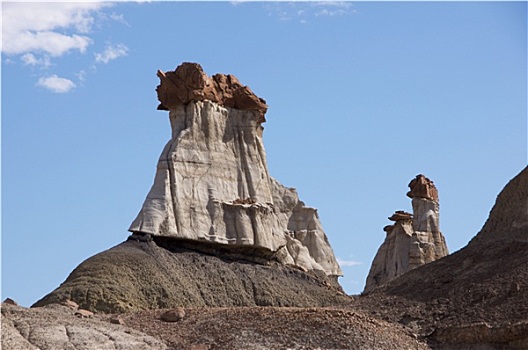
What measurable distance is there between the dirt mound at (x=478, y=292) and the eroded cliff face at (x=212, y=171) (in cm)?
1350

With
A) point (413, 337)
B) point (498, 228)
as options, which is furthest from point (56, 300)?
point (498, 228)

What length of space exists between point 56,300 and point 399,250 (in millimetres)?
46181

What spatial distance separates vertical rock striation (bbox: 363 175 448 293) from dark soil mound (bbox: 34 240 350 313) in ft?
80.1

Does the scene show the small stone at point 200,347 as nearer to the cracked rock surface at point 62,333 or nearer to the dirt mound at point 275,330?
the dirt mound at point 275,330

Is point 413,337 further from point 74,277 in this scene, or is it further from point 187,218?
point 187,218

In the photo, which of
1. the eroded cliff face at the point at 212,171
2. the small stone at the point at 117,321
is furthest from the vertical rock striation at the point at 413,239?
A: the small stone at the point at 117,321

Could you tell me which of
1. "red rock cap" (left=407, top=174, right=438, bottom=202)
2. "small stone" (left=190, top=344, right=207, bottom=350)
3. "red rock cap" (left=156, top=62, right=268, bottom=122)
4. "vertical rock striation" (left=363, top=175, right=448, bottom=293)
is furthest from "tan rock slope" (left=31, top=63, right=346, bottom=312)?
"red rock cap" (left=407, top=174, right=438, bottom=202)

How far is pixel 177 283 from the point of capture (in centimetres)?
5797

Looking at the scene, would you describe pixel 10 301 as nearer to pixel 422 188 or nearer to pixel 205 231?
pixel 205 231

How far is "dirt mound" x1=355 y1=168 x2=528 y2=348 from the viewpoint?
142 ft

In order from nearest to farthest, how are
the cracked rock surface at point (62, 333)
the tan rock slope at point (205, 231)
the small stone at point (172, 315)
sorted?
the cracked rock surface at point (62, 333) < the small stone at point (172, 315) < the tan rock slope at point (205, 231)

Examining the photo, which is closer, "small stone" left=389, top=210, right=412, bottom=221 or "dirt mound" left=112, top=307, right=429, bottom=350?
"dirt mound" left=112, top=307, right=429, bottom=350

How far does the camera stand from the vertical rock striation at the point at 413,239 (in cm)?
9188

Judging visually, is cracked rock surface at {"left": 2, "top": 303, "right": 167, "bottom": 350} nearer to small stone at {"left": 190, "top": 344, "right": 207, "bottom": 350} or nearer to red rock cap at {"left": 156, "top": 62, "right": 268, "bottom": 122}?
small stone at {"left": 190, "top": 344, "right": 207, "bottom": 350}
